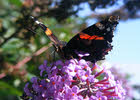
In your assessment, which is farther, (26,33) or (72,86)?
(26,33)

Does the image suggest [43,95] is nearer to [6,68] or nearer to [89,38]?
[89,38]

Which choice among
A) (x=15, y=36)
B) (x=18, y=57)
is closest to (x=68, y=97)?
(x=15, y=36)

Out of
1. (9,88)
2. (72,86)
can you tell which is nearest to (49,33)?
(72,86)

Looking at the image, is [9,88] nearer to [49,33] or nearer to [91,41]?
[49,33]

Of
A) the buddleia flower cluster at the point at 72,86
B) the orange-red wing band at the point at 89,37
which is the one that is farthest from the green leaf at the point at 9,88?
the orange-red wing band at the point at 89,37

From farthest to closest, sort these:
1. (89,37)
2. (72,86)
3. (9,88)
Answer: (9,88), (89,37), (72,86)

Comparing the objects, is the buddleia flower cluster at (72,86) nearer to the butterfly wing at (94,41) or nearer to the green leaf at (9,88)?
the butterfly wing at (94,41)

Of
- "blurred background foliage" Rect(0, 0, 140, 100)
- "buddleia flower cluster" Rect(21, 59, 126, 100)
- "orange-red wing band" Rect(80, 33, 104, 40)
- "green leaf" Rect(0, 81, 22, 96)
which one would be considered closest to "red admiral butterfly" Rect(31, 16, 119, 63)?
"orange-red wing band" Rect(80, 33, 104, 40)

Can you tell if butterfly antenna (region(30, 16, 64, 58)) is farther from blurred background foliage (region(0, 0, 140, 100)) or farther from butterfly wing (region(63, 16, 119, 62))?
blurred background foliage (region(0, 0, 140, 100))
